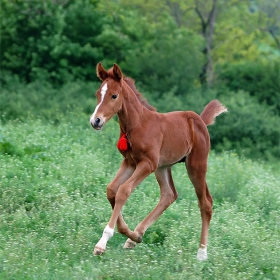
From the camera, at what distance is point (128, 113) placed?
7.85 meters

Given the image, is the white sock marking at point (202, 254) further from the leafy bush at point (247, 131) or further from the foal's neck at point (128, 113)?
the leafy bush at point (247, 131)

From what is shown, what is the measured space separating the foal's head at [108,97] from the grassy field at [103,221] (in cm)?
160

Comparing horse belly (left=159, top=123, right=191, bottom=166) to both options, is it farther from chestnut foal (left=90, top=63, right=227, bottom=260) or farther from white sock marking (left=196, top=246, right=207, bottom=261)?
white sock marking (left=196, top=246, right=207, bottom=261)

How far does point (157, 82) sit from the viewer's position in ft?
93.6

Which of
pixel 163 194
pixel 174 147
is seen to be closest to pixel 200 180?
pixel 163 194

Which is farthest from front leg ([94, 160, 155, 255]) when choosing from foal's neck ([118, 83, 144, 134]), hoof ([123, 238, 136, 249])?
foal's neck ([118, 83, 144, 134])

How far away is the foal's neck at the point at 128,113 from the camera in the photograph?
7.82 m

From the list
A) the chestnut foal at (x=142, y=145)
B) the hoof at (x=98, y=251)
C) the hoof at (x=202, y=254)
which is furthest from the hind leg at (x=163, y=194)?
the hoof at (x=98, y=251)

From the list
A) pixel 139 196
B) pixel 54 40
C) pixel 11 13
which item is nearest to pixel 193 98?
pixel 54 40

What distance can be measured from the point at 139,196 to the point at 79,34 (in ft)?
63.3

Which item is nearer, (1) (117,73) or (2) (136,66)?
(1) (117,73)

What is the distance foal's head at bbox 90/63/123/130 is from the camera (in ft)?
23.8

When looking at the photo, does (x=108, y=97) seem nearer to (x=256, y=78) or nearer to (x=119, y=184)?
(x=119, y=184)

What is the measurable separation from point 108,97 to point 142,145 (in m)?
0.77
